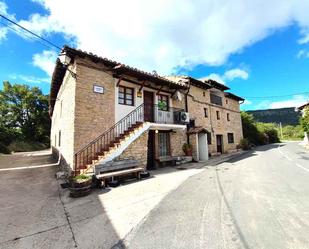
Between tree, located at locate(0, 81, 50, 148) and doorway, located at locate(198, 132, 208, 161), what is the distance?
2879 cm

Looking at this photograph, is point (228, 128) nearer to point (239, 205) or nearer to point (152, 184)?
point (152, 184)

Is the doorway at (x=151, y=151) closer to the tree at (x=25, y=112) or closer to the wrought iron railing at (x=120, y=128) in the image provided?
the wrought iron railing at (x=120, y=128)

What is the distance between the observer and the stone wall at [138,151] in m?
8.87

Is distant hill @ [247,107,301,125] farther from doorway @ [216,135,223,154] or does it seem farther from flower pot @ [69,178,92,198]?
flower pot @ [69,178,92,198]

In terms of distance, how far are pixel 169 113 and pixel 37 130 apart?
28.8 metres

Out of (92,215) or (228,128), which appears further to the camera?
(228,128)

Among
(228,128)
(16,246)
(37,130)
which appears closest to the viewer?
(16,246)

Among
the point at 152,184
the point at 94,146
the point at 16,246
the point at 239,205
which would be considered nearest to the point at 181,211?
the point at 239,205

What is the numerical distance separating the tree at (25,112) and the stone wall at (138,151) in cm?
2904

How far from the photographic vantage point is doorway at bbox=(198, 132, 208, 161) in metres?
14.4

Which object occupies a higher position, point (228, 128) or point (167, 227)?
point (228, 128)

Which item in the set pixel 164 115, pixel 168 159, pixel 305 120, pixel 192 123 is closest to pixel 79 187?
pixel 168 159

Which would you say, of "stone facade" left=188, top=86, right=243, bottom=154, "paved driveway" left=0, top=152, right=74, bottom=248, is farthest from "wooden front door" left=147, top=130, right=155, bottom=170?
"paved driveway" left=0, top=152, right=74, bottom=248

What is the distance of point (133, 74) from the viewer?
10711 millimetres
